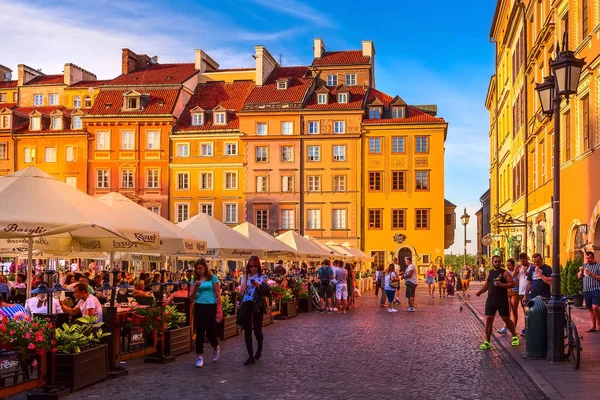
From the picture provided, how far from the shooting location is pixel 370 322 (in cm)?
2352

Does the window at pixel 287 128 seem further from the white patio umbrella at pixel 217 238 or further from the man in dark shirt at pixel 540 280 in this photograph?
the man in dark shirt at pixel 540 280

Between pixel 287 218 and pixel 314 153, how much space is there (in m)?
5.65

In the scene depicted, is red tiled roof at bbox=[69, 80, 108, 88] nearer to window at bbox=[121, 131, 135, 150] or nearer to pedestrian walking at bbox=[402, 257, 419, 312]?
window at bbox=[121, 131, 135, 150]

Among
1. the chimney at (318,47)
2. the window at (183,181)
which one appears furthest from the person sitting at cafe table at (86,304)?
the chimney at (318,47)

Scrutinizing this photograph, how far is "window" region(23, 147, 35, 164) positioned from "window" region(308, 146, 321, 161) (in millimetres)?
23766

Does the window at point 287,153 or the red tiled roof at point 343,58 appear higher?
the red tiled roof at point 343,58

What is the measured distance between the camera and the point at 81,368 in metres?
10.8

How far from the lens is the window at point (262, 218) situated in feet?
224

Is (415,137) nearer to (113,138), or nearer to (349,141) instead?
(349,141)

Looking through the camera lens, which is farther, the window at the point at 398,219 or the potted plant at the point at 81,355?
the window at the point at 398,219

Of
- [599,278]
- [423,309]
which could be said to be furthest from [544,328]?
[423,309]

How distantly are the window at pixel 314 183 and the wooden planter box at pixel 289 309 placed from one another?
42.5m

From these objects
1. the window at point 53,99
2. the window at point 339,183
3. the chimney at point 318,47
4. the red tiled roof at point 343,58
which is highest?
the chimney at point 318,47

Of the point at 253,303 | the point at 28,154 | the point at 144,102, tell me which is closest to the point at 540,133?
the point at 253,303
